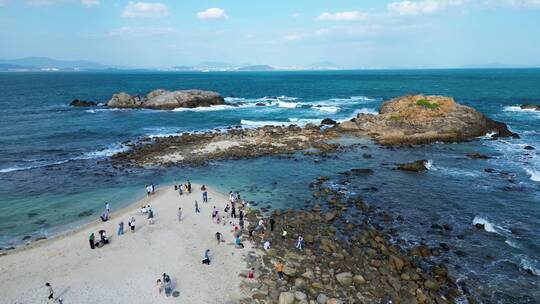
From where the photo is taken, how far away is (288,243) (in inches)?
1082

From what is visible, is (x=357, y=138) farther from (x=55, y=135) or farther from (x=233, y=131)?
(x=55, y=135)

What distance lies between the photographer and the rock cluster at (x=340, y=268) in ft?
70.5

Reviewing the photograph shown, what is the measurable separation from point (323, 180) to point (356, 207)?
7.38 meters

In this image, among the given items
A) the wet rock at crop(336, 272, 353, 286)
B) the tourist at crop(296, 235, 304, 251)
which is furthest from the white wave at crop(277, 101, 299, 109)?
the wet rock at crop(336, 272, 353, 286)

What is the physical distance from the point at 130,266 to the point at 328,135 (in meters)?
40.7

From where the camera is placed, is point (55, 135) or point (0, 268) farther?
point (55, 135)

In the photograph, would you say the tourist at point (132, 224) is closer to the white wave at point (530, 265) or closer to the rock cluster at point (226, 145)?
the rock cluster at point (226, 145)

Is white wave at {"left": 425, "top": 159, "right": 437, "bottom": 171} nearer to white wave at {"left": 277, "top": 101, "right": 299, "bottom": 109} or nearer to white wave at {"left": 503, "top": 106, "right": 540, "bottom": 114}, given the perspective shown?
white wave at {"left": 503, "top": 106, "right": 540, "bottom": 114}

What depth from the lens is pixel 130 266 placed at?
80.5ft

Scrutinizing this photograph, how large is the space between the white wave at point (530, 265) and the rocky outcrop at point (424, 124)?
31.2m

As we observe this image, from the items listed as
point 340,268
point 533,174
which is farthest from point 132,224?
point 533,174

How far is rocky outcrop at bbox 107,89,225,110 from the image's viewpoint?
93.5 m

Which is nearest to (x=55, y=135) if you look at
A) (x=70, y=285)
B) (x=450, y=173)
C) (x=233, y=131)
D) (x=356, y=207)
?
(x=233, y=131)

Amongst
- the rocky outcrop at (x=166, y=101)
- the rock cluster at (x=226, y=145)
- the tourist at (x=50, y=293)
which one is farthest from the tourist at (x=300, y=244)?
the rocky outcrop at (x=166, y=101)
